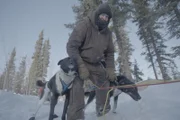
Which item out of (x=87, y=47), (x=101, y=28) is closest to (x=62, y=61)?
(x=87, y=47)

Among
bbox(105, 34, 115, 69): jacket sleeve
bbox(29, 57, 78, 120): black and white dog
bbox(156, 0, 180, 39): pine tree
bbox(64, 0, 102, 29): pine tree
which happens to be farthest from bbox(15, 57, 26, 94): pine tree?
bbox(105, 34, 115, 69): jacket sleeve

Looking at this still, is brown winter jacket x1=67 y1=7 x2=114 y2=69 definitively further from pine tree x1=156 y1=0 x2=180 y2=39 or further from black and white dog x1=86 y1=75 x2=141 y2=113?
pine tree x1=156 y1=0 x2=180 y2=39

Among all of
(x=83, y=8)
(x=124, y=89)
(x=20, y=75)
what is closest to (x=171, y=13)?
(x=83, y=8)

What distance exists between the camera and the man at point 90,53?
7.79 feet

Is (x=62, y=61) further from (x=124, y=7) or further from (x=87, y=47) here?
(x=124, y=7)

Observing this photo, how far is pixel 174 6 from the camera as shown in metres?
12.5

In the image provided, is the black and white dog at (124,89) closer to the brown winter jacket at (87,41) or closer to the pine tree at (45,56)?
the brown winter jacket at (87,41)

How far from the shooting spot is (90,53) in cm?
267

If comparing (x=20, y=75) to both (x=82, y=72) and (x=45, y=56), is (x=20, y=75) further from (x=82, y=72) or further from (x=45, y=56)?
(x=82, y=72)

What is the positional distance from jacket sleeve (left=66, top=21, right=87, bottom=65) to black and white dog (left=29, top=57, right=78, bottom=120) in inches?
3.9

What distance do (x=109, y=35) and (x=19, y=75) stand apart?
193 ft

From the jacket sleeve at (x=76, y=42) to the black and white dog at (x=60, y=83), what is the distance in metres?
0.10

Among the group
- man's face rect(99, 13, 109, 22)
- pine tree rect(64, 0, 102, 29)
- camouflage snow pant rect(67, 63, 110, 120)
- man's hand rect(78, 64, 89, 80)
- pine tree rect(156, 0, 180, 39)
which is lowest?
camouflage snow pant rect(67, 63, 110, 120)

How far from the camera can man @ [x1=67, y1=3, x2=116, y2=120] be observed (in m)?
2.37
